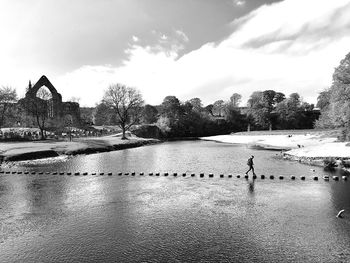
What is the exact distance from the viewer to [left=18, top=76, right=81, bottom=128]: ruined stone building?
80.8 metres

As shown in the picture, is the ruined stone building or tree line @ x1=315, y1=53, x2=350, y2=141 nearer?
tree line @ x1=315, y1=53, x2=350, y2=141

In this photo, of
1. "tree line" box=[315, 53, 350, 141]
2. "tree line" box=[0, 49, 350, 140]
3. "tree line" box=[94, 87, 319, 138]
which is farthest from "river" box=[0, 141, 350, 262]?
"tree line" box=[94, 87, 319, 138]

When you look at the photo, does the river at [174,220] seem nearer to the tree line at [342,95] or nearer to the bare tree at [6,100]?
the tree line at [342,95]

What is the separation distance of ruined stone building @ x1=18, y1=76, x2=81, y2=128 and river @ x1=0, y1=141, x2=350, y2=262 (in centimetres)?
5430

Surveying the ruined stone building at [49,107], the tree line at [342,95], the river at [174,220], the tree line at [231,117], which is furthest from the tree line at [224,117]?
the river at [174,220]

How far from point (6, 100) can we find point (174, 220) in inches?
3012

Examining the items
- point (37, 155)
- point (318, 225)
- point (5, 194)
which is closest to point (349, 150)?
point (318, 225)

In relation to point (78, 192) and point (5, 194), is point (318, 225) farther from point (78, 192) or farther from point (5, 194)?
point (5, 194)

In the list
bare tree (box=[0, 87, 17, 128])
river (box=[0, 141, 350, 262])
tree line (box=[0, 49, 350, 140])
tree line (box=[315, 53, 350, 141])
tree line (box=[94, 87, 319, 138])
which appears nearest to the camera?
river (box=[0, 141, 350, 262])

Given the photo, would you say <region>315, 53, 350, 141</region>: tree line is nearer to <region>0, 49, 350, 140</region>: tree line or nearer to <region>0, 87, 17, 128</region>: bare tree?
<region>0, 49, 350, 140</region>: tree line

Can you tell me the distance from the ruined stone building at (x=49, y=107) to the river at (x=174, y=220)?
5430 centimetres

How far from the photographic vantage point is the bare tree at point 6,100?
256 ft

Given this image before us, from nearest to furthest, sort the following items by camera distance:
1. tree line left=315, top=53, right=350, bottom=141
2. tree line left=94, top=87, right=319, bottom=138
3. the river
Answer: the river
tree line left=315, top=53, right=350, bottom=141
tree line left=94, top=87, right=319, bottom=138

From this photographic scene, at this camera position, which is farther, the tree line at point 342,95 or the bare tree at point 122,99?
the bare tree at point 122,99
